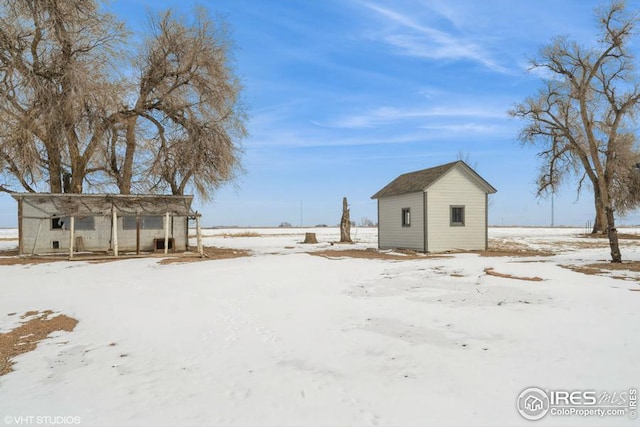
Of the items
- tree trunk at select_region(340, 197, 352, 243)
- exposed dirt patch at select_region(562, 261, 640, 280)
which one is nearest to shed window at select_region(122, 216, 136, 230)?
tree trunk at select_region(340, 197, 352, 243)

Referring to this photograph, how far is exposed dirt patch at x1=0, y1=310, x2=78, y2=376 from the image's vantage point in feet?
21.7

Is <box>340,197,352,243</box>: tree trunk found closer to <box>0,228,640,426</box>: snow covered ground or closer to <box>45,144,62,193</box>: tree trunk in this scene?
<box>45,144,62,193</box>: tree trunk

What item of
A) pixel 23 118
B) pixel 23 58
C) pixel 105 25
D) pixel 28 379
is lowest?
pixel 28 379

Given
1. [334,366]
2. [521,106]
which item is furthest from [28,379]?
[521,106]

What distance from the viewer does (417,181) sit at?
83.9 ft

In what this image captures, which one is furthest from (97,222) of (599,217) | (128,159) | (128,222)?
(599,217)

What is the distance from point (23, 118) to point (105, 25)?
21.9 ft

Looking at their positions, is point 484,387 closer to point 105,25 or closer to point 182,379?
point 182,379

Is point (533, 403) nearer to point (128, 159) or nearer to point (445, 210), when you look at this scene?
point (445, 210)

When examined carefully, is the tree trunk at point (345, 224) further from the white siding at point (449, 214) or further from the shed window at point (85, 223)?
the shed window at point (85, 223)

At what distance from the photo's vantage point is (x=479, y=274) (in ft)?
44.6

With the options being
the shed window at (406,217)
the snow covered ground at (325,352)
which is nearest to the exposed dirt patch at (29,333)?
the snow covered ground at (325,352)

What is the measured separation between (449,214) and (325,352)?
19437mm

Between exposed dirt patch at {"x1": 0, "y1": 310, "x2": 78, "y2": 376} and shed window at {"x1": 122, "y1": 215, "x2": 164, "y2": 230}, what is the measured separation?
1509 cm
